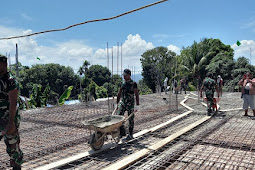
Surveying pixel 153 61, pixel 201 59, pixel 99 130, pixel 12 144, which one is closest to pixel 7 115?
pixel 12 144

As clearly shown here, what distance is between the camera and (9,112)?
2451 mm

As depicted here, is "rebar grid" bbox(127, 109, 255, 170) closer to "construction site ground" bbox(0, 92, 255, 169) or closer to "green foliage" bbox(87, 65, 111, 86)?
"construction site ground" bbox(0, 92, 255, 169)

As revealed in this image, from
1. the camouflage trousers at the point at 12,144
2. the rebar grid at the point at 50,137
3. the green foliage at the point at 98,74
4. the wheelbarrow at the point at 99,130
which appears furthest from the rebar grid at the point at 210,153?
the green foliage at the point at 98,74

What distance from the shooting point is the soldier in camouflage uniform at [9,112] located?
248 cm

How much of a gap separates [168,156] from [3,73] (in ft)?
8.73

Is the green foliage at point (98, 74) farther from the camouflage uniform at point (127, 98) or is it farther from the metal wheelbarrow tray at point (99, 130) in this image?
the metal wheelbarrow tray at point (99, 130)

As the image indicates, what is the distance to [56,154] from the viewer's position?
3.85m

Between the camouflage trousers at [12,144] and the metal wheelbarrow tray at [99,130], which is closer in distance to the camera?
the camouflage trousers at [12,144]

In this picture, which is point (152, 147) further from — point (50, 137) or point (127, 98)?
point (50, 137)

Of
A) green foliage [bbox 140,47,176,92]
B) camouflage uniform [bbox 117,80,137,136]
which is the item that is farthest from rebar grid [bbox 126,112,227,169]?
green foliage [bbox 140,47,176,92]

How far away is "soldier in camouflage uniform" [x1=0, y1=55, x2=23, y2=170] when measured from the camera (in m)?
2.48

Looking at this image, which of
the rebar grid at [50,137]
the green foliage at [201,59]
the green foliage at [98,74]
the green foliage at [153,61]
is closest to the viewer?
the rebar grid at [50,137]

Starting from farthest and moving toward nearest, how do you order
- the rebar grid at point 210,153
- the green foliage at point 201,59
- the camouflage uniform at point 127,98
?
the green foliage at point 201,59, the camouflage uniform at point 127,98, the rebar grid at point 210,153

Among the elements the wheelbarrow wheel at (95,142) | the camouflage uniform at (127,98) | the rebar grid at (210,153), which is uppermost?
the camouflage uniform at (127,98)
